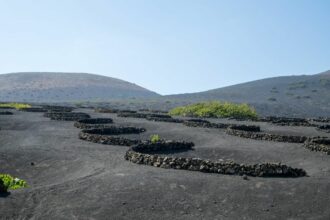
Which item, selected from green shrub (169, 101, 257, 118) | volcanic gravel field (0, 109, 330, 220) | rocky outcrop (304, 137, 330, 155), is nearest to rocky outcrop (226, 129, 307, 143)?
rocky outcrop (304, 137, 330, 155)

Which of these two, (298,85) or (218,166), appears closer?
(218,166)

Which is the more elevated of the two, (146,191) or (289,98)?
(289,98)

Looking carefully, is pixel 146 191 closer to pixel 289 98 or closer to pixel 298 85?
pixel 289 98

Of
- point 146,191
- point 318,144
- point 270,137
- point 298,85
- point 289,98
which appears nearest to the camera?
point 146,191

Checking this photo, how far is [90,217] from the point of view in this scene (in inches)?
641

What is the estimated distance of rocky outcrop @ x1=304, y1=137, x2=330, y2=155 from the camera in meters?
28.4

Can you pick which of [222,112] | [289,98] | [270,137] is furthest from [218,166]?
[289,98]

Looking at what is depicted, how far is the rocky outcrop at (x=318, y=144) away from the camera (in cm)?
2844

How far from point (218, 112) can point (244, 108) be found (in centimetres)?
404

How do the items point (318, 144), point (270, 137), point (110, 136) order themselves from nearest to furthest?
point (318, 144), point (110, 136), point (270, 137)

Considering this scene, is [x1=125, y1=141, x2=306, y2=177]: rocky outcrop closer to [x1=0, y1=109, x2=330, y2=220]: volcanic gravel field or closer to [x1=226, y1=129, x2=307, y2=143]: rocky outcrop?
[x1=0, y1=109, x2=330, y2=220]: volcanic gravel field

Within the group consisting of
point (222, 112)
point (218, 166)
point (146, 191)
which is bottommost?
point (146, 191)

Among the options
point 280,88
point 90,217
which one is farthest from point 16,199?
point 280,88

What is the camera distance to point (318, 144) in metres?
29.7
